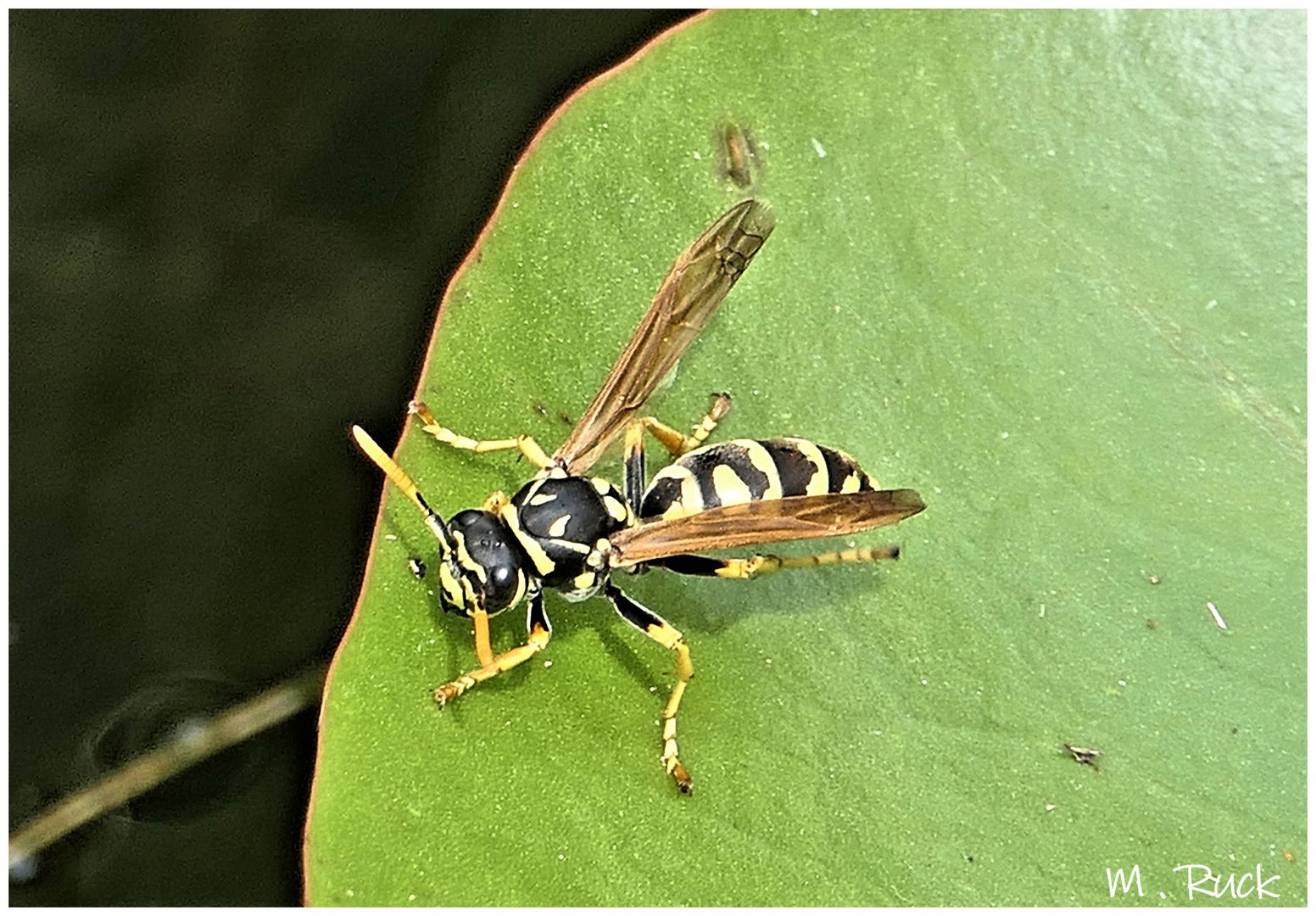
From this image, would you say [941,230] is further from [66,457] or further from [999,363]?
[66,457]

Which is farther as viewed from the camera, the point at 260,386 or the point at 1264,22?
the point at 260,386

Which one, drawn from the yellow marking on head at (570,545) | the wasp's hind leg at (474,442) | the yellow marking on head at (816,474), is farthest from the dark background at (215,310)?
the yellow marking on head at (816,474)

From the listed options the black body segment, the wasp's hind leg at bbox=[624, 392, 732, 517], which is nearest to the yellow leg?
the wasp's hind leg at bbox=[624, 392, 732, 517]

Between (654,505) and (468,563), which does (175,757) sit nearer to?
(468,563)

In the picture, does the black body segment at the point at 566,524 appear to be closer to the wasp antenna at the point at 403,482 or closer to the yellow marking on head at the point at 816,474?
the wasp antenna at the point at 403,482

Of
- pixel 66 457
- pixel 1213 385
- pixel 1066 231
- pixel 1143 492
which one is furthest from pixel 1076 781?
pixel 66 457

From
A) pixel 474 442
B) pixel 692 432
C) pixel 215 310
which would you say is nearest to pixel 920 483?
pixel 692 432
